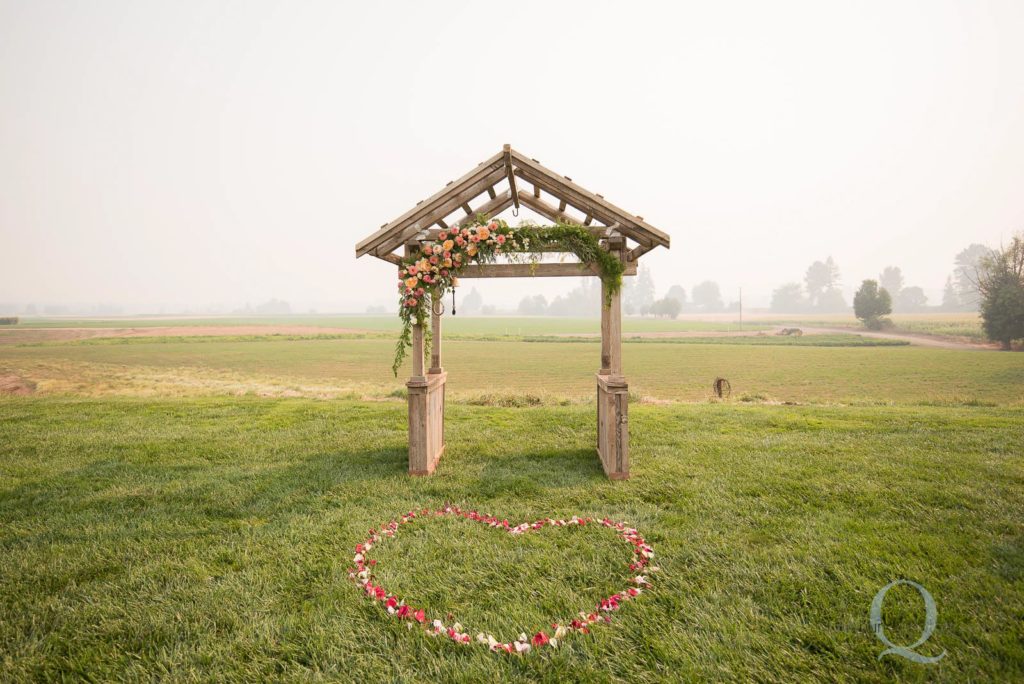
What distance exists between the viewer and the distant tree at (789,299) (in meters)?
162

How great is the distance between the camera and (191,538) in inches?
178

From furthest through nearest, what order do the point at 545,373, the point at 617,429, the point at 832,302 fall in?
the point at 832,302 → the point at 545,373 → the point at 617,429

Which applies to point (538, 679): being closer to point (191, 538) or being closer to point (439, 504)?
point (439, 504)

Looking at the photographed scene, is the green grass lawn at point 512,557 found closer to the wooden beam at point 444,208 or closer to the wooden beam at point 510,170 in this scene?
the wooden beam at point 444,208

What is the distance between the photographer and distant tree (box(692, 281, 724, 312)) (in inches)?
7636

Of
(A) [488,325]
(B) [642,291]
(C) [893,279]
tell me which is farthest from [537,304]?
(C) [893,279]

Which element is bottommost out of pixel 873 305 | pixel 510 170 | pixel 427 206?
pixel 427 206

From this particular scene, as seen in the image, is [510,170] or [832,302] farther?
[832,302]

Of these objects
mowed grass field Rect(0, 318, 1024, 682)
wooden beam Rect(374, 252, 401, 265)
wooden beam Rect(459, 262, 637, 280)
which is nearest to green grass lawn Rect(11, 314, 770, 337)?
mowed grass field Rect(0, 318, 1024, 682)

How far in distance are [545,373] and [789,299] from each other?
172m

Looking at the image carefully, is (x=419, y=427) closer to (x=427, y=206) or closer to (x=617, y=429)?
(x=617, y=429)

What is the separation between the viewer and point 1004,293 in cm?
3409

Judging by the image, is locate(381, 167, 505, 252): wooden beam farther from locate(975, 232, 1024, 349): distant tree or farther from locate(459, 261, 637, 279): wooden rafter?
locate(975, 232, 1024, 349): distant tree

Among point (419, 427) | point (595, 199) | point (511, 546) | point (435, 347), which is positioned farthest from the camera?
point (435, 347)
